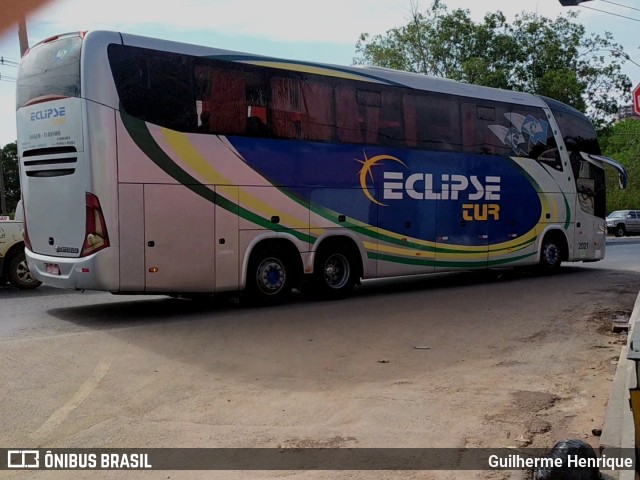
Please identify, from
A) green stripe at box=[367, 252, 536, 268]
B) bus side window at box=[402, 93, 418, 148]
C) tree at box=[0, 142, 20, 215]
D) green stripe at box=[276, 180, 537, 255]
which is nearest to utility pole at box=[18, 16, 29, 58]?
green stripe at box=[276, 180, 537, 255]

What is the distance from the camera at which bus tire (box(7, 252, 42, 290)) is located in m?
13.1

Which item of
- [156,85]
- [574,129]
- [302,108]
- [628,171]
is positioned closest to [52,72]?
[156,85]

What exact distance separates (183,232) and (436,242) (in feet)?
18.1

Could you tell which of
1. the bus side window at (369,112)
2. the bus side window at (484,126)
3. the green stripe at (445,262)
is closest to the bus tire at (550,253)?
the green stripe at (445,262)

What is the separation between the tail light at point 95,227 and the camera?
368 inches

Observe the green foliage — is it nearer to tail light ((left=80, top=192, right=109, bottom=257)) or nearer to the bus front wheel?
the bus front wheel

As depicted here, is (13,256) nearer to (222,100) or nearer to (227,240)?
(227,240)

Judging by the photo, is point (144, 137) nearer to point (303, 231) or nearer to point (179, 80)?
point (179, 80)

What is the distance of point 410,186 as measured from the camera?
13086 mm

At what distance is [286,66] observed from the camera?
1134 centimetres

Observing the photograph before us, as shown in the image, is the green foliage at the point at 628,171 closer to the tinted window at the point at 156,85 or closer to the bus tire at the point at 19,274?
the bus tire at the point at 19,274

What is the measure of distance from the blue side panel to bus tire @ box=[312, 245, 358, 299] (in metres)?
0.70

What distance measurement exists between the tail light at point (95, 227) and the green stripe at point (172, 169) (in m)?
0.97

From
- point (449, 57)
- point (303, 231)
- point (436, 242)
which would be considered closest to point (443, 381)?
point (303, 231)
